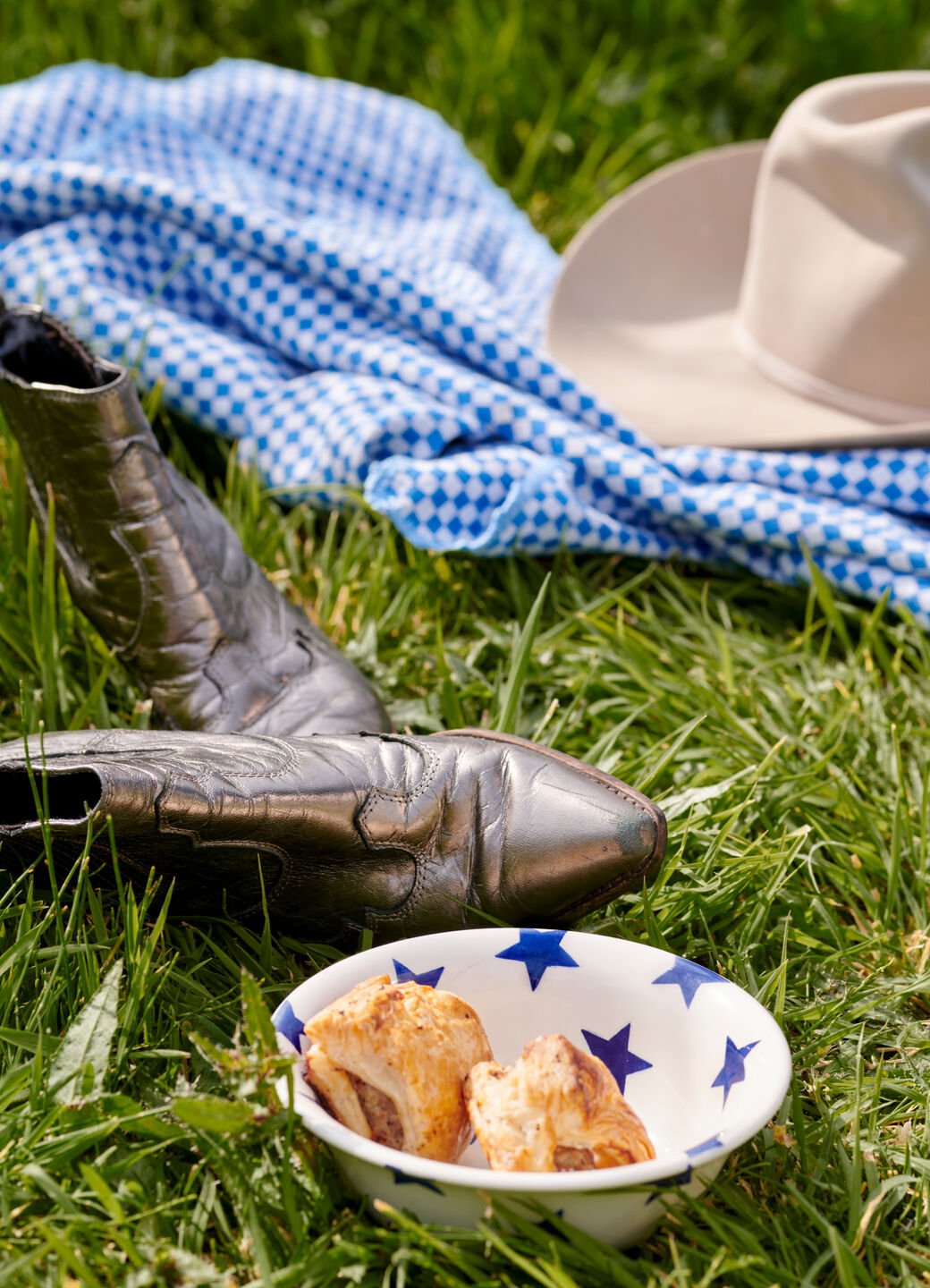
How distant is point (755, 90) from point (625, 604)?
6.06 ft

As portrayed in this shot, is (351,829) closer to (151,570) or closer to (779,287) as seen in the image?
(151,570)

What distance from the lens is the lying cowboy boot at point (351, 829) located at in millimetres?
1083

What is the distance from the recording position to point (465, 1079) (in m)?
0.90

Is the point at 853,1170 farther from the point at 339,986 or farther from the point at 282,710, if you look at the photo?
the point at 282,710

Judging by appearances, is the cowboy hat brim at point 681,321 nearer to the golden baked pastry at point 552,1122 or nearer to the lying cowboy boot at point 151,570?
the lying cowboy boot at point 151,570

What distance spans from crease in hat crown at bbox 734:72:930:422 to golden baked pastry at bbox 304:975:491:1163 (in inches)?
50.9

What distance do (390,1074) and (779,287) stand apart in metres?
1.47

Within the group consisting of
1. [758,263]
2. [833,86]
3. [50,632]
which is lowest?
[50,632]

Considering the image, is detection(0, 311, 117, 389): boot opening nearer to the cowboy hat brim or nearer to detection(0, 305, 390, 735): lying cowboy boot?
detection(0, 305, 390, 735): lying cowboy boot

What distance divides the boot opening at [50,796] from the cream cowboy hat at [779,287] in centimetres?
109

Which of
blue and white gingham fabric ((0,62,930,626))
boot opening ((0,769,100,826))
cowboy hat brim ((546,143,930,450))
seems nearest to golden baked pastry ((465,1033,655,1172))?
boot opening ((0,769,100,826))

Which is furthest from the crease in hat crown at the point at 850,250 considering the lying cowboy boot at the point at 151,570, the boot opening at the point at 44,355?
the boot opening at the point at 44,355

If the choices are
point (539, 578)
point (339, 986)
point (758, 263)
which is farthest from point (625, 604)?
point (339, 986)

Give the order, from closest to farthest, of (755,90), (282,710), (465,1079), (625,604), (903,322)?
1. (465,1079)
2. (282,710)
3. (625,604)
4. (903,322)
5. (755,90)
